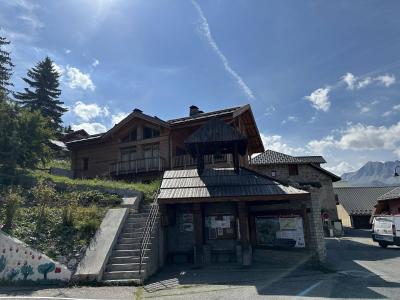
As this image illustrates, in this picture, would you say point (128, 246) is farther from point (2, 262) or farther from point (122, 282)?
point (2, 262)

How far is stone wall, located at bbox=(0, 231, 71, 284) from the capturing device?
10.3 meters

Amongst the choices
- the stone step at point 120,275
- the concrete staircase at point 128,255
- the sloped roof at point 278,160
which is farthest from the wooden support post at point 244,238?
the sloped roof at point 278,160

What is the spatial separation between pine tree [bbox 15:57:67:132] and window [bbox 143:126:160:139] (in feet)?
92.4

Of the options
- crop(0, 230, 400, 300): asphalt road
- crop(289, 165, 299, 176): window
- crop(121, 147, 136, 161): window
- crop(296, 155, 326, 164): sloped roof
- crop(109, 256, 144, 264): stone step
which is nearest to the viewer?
crop(0, 230, 400, 300): asphalt road

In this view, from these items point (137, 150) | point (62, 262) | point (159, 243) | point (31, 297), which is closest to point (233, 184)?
point (159, 243)

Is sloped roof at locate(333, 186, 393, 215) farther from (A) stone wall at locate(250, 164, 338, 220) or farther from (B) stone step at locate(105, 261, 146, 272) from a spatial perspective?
(B) stone step at locate(105, 261, 146, 272)

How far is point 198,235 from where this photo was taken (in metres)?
13.6

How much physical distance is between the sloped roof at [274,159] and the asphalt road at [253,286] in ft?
77.1

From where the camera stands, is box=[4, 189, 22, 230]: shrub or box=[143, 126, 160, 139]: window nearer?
box=[4, 189, 22, 230]: shrub

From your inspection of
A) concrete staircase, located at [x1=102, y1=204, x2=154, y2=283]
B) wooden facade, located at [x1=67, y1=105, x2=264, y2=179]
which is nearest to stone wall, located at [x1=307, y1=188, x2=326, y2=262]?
concrete staircase, located at [x1=102, y1=204, x2=154, y2=283]

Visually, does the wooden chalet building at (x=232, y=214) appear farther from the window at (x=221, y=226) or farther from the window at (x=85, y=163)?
the window at (x=85, y=163)

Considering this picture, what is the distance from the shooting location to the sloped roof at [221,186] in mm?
13016

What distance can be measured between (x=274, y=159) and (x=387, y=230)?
17.3 meters

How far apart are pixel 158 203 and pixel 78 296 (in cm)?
528
